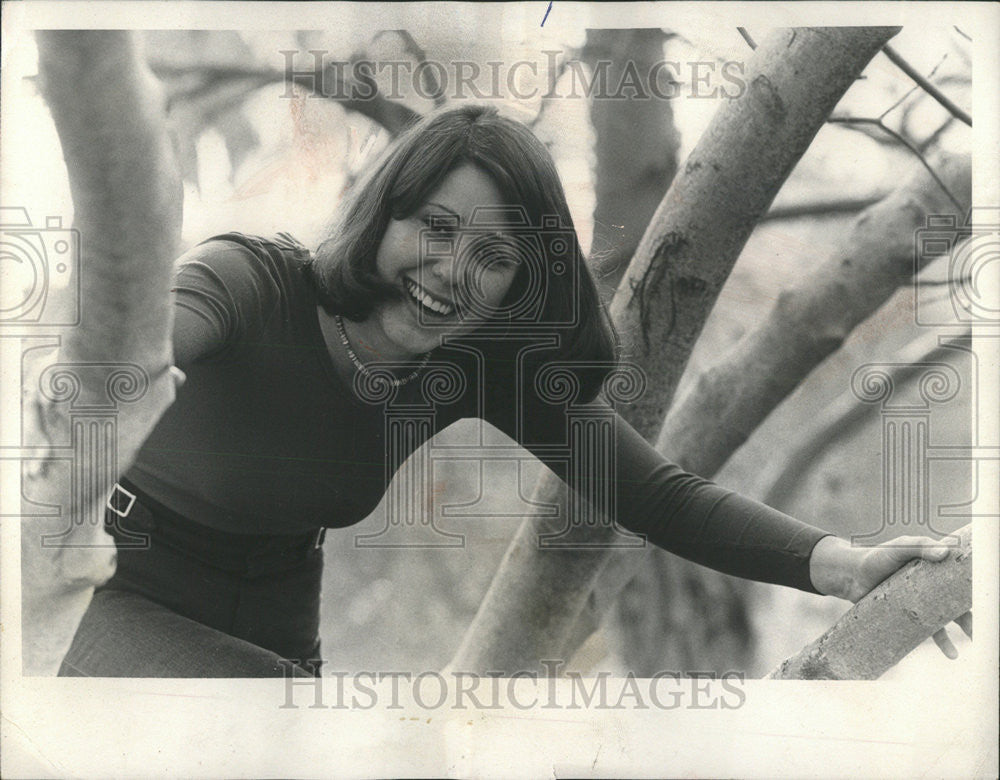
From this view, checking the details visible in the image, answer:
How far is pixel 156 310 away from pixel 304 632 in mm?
839

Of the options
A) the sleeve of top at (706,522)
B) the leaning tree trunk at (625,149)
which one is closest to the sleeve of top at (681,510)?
the sleeve of top at (706,522)

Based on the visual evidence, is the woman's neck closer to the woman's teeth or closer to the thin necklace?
the thin necklace

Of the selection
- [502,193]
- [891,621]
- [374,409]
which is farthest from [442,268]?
[891,621]

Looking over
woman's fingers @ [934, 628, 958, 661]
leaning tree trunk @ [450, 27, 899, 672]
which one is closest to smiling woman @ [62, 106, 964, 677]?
leaning tree trunk @ [450, 27, 899, 672]

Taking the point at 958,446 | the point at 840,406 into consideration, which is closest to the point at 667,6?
the point at 840,406

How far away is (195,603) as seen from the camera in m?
2.49

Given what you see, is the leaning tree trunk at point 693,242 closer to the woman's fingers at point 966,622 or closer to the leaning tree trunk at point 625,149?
the leaning tree trunk at point 625,149

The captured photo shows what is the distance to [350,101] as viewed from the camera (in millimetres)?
2541

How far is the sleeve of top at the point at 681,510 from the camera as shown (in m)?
2.52

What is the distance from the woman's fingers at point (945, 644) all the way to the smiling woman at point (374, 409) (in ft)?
0.86

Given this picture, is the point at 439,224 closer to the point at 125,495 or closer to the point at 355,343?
the point at 355,343

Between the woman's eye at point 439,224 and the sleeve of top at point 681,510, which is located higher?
the woman's eye at point 439,224

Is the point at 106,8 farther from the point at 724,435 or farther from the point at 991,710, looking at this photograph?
the point at 991,710

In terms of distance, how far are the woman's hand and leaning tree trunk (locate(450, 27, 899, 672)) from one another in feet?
1.64
